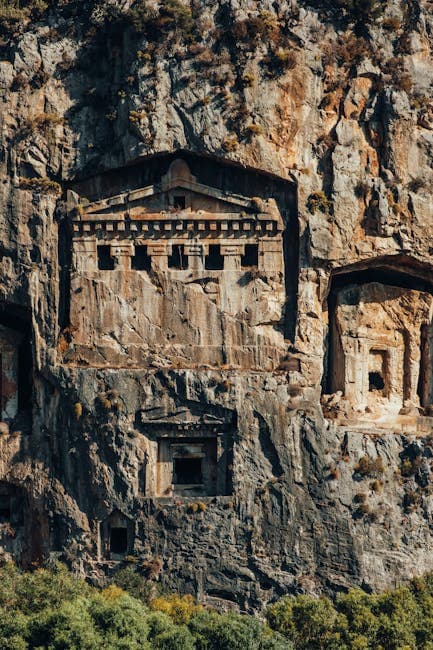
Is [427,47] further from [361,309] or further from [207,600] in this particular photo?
[207,600]

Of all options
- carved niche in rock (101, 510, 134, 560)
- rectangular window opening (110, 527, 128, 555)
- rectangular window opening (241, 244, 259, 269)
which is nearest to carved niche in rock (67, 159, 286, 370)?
rectangular window opening (241, 244, 259, 269)

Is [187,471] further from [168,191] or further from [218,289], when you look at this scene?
[168,191]

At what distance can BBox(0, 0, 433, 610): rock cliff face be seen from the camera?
46656mm

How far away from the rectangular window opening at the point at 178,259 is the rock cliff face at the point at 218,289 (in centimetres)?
6

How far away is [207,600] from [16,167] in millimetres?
14099

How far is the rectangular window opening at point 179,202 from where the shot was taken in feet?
158

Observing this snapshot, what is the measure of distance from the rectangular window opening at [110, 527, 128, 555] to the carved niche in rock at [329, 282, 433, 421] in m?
7.71

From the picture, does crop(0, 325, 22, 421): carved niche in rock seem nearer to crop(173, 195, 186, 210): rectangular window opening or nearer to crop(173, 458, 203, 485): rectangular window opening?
crop(173, 458, 203, 485): rectangular window opening

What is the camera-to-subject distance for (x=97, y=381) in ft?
155

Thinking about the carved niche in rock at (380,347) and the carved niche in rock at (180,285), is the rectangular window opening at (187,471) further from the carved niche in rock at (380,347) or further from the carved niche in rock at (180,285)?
the carved niche in rock at (380,347)

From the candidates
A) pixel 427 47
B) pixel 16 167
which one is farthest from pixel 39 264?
pixel 427 47

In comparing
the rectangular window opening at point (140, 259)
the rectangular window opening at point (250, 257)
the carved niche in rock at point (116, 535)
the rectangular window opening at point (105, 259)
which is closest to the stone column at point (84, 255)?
the rectangular window opening at point (105, 259)

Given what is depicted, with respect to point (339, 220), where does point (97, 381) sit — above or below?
below

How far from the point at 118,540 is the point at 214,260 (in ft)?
29.1
